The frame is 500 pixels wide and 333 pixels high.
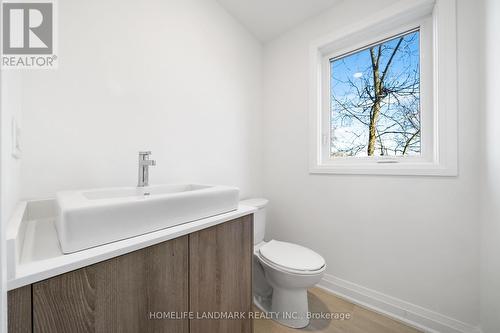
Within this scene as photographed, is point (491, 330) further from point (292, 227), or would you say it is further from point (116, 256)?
point (116, 256)

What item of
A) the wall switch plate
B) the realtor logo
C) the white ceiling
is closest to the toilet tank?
the wall switch plate

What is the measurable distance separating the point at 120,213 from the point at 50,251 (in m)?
0.18

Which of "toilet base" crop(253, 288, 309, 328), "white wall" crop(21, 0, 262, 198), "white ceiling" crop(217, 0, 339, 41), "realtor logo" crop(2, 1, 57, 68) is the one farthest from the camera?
"white ceiling" crop(217, 0, 339, 41)

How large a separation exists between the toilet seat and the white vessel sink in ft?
1.92

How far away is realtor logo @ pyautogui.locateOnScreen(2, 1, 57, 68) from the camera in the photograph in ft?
2.48

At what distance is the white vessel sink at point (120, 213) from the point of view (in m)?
0.53

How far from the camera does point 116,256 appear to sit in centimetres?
55

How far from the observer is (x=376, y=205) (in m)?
1.41

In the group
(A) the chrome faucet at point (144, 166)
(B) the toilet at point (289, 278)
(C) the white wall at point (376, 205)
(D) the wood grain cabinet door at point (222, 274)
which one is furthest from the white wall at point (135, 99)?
(B) the toilet at point (289, 278)

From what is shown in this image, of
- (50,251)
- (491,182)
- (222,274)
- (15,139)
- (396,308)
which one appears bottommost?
(396,308)

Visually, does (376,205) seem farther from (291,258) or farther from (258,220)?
(258,220)

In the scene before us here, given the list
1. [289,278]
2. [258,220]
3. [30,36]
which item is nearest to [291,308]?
[289,278]

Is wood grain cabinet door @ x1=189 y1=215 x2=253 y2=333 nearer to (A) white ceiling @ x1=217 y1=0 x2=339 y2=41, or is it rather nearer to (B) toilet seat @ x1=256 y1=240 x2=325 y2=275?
(B) toilet seat @ x1=256 y1=240 x2=325 y2=275

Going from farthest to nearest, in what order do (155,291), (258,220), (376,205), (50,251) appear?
(258,220)
(376,205)
(155,291)
(50,251)
